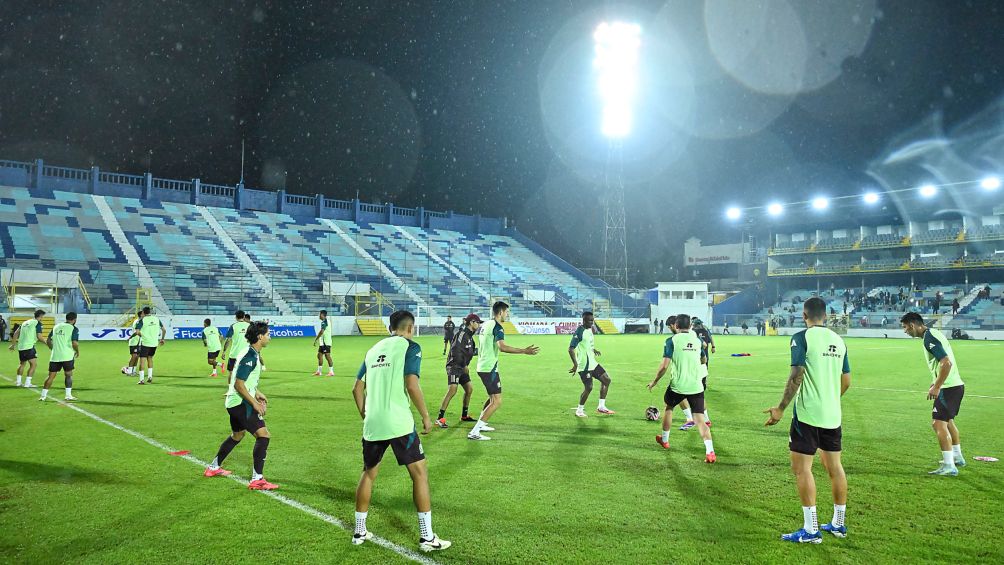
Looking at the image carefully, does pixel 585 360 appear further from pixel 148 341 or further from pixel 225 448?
pixel 148 341

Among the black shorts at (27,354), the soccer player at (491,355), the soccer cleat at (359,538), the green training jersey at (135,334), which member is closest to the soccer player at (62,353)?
the black shorts at (27,354)

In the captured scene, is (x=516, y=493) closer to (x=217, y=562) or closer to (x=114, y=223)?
(x=217, y=562)

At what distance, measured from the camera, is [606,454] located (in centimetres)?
904

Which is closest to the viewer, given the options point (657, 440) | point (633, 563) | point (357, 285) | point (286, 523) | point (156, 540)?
point (633, 563)

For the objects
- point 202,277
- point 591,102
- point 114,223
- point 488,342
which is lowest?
point 488,342

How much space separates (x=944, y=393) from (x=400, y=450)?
300 inches

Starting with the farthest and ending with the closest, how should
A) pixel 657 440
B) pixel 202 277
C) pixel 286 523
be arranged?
pixel 202 277, pixel 657 440, pixel 286 523

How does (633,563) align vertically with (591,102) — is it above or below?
below

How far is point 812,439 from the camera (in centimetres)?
573

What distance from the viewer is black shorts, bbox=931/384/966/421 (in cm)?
829

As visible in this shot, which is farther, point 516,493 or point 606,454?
point 606,454

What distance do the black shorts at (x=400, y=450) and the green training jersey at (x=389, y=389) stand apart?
0.05m

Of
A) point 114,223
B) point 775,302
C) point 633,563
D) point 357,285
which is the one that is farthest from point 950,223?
point 114,223

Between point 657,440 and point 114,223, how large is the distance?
56165 mm
